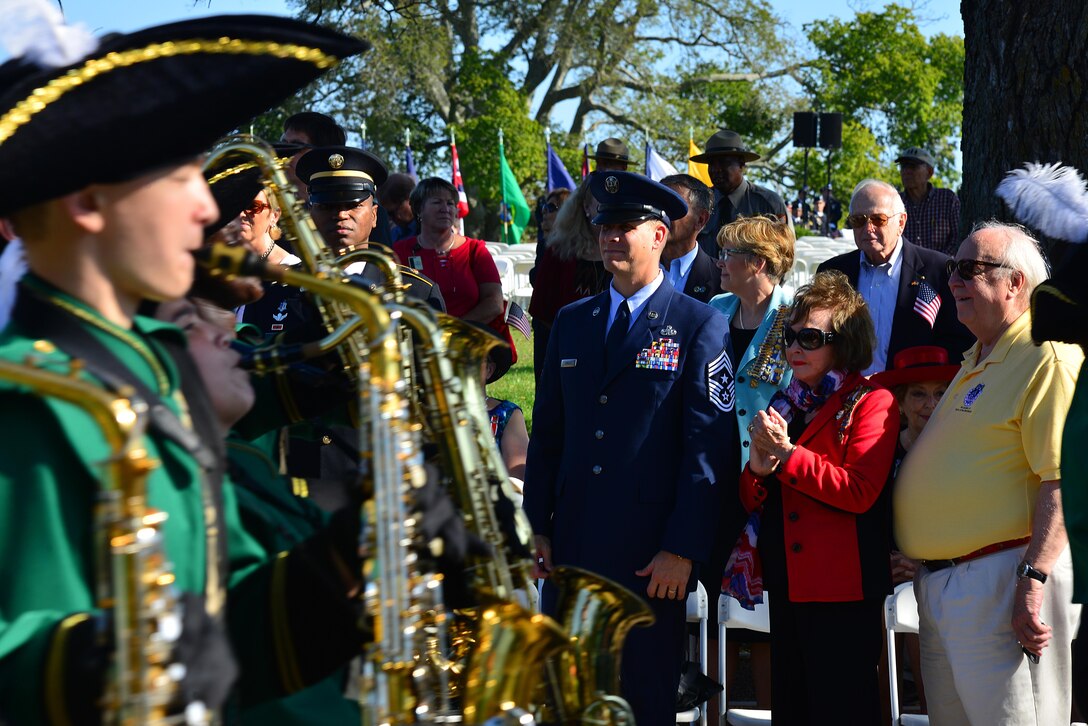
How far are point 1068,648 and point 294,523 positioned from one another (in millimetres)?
2892

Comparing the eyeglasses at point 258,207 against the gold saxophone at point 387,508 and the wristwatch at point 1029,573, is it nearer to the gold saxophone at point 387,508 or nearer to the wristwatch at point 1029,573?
the gold saxophone at point 387,508

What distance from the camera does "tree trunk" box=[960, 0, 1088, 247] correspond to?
5.21 metres

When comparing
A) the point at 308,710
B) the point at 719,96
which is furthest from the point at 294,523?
the point at 719,96

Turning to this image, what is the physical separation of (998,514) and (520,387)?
26.7ft

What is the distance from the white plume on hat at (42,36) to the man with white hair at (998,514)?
10.3 feet

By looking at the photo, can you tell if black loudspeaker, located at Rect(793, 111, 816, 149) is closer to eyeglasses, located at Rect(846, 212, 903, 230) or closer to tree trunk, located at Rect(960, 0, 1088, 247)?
tree trunk, located at Rect(960, 0, 1088, 247)

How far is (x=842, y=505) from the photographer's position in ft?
14.1

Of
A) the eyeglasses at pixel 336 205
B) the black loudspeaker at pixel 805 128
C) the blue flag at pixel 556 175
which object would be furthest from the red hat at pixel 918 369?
the black loudspeaker at pixel 805 128

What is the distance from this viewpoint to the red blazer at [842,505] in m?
4.30

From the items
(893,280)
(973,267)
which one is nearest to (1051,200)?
(973,267)

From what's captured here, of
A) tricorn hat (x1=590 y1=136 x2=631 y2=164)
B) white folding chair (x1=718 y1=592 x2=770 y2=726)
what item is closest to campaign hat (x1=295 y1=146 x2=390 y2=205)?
white folding chair (x1=718 y1=592 x2=770 y2=726)

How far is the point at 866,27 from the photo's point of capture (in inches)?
1598

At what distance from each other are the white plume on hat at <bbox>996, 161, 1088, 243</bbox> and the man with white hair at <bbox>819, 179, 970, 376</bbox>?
2.12m

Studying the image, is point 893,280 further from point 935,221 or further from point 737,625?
point 935,221
